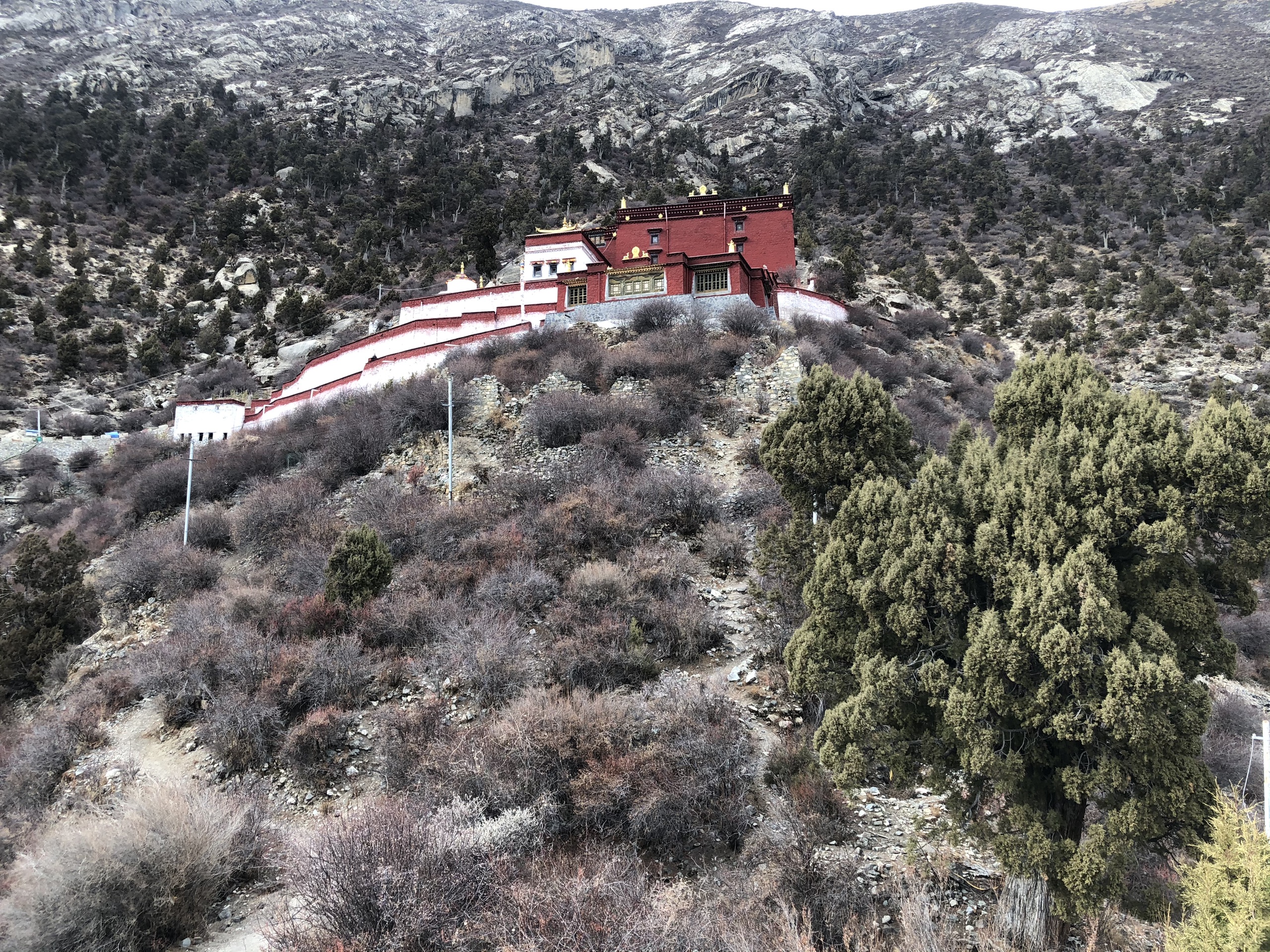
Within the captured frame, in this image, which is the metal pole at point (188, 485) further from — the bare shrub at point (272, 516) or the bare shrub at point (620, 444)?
the bare shrub at point (620, 444)

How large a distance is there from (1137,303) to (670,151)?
38511 millimetres

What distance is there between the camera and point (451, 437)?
20.5 metres

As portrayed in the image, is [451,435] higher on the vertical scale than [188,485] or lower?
higher

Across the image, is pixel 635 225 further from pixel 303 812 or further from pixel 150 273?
pixel 150 273

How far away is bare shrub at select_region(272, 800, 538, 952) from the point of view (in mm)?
7270

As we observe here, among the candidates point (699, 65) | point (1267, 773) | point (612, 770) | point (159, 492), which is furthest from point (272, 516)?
point (699, 65)

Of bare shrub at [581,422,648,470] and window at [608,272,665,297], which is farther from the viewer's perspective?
window at [608,272,665,297]

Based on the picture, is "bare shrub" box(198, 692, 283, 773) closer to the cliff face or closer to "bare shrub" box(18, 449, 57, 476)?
"bare shrub" box(18, 449, 57, 476)

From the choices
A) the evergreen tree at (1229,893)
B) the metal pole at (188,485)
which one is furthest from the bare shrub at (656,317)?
the evergreen tree at (1229,893)

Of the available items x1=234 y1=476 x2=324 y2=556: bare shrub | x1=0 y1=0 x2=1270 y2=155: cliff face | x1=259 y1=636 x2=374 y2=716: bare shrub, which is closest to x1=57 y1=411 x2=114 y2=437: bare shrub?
x1=234 y1=476 x2=324 y2=556: bare shrub

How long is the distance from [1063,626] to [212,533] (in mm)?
19853

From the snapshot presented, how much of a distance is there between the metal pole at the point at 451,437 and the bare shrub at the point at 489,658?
5.93 meters

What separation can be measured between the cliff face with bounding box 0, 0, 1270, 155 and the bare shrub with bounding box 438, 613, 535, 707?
60.0 metres

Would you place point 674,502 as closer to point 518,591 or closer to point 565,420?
point 518,591
